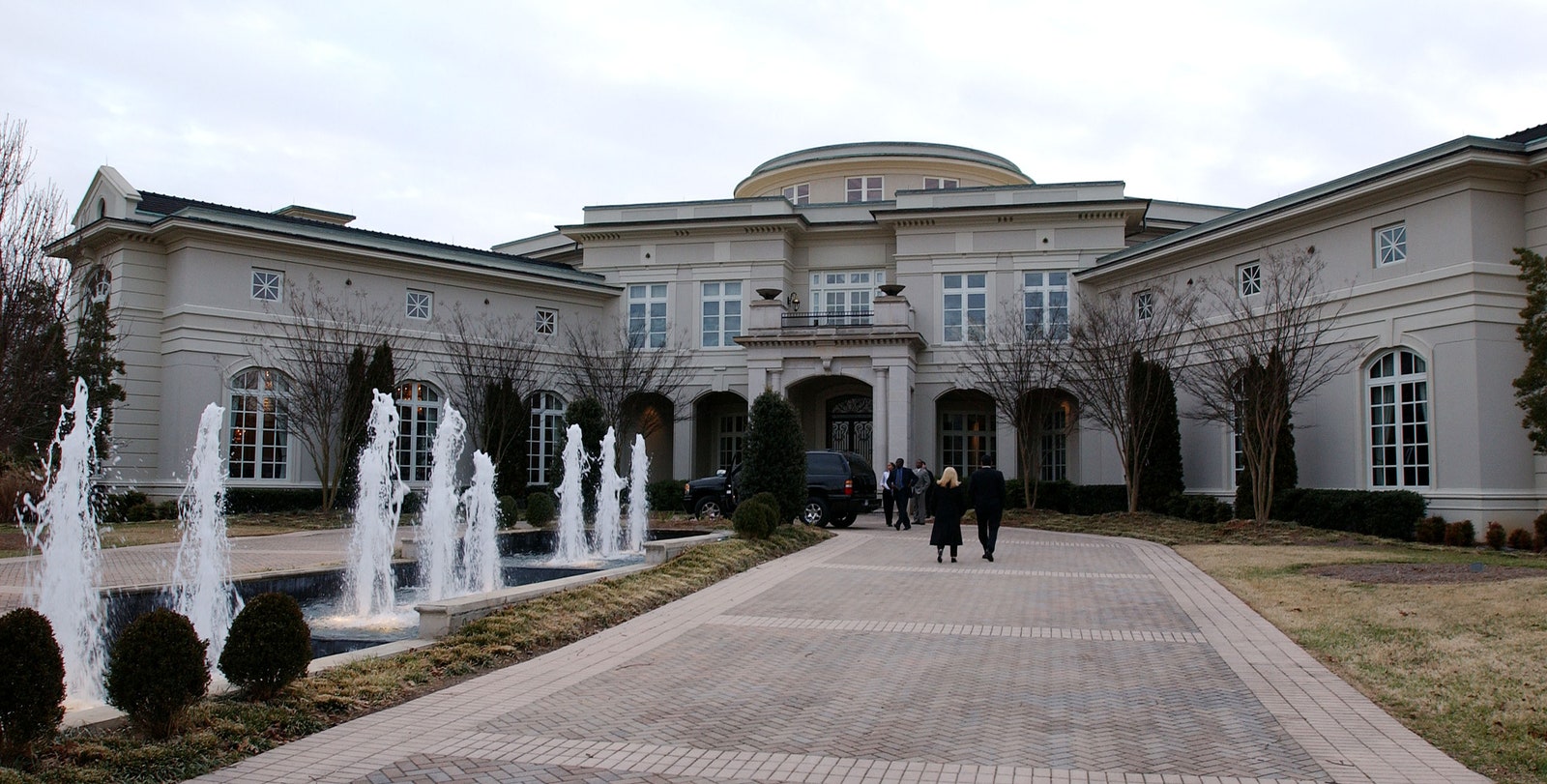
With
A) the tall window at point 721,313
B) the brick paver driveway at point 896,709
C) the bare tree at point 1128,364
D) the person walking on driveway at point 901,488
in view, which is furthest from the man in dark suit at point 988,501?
the tall window at point 721,313

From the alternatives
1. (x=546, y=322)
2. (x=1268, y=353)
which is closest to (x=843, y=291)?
(x=546, y=322)

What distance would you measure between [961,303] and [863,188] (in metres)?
8.43

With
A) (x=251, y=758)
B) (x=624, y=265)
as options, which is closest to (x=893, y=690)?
(x=251, y=758)

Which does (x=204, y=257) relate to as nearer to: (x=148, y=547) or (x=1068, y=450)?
(x=148, y=547)

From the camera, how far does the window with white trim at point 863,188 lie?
42.4 metres

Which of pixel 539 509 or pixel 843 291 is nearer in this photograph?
pixel 539 509

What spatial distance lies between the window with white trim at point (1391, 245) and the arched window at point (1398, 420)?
201 cm

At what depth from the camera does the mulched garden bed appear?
46.7ft

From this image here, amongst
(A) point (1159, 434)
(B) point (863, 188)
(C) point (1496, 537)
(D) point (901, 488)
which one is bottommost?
(C) point (1496, 537)

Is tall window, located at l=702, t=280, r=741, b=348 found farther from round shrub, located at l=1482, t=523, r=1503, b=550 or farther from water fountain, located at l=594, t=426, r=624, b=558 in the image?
round shrub, located at l=1482, t=523, r=1503, b=550

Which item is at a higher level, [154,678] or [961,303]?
[961,303]

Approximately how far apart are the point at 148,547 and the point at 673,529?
9391 mm

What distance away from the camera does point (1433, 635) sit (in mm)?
9945

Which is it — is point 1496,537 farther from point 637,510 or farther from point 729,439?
point 729,439
